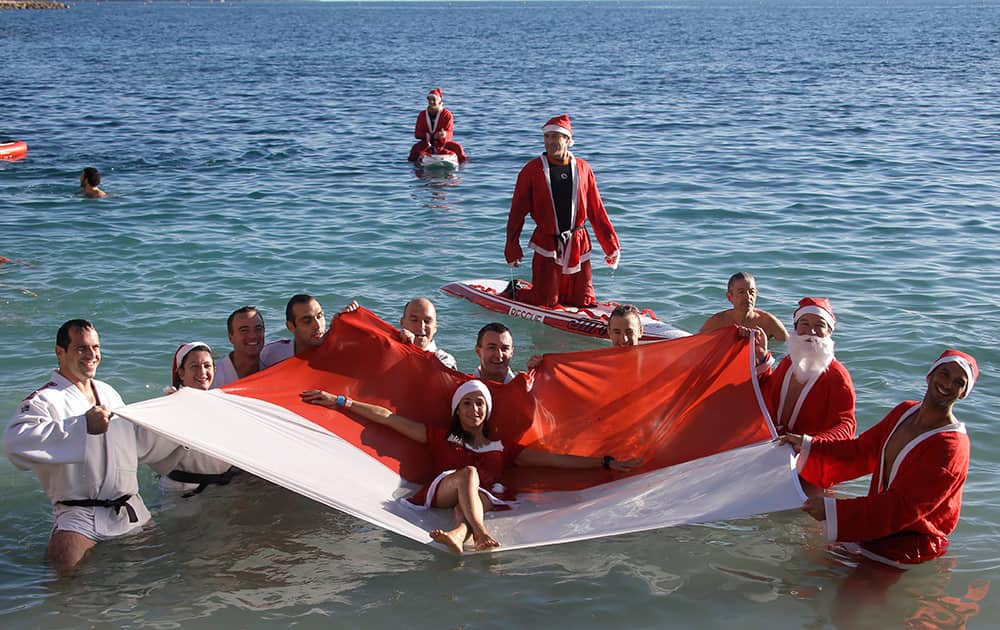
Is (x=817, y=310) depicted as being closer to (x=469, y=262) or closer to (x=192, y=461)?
(x=192, y=461)

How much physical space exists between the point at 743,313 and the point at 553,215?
2667mm

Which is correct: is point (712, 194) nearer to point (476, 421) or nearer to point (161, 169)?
point (161, 169)

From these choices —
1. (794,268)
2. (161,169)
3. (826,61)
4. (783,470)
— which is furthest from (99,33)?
(783,470)

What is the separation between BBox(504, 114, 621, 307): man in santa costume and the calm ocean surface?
59cm

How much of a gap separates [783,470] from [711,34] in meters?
78.2

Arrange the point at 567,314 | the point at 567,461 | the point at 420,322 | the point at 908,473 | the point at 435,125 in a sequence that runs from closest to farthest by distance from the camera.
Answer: the point at 908,473 < the point at 567,461 < the point at 420,322 < the point at 567,314 < the point at 435,125

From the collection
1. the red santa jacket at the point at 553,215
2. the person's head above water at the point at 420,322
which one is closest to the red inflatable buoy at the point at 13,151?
the red santa jacket at the point at 553,215

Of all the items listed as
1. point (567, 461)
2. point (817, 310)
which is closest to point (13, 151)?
point (567, 461)

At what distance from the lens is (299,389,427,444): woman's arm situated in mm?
6852

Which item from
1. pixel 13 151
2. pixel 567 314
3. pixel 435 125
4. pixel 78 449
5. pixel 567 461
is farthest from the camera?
pixel 13 151

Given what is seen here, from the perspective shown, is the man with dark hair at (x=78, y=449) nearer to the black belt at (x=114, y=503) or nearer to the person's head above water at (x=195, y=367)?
the black belt at (x=114, y=503)

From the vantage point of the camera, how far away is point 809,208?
1647 centimetres

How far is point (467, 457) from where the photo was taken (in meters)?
6.72

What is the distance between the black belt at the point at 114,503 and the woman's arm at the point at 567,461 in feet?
8.15
